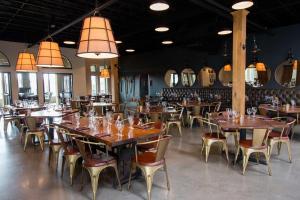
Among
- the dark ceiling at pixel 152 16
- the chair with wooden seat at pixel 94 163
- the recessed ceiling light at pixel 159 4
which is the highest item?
the dark ceiling at pixel 152 16

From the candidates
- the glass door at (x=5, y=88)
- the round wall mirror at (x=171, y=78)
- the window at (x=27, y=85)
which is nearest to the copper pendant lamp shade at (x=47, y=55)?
the glass door at (x=5, y=88)

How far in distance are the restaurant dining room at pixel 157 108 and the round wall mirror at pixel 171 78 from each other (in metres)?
0.07

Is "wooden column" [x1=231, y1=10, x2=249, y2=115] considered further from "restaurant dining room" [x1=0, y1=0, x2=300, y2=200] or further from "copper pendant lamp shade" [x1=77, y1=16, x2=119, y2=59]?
"copper pendant lamp shade" [x1=77, y1=16, x2=119, y2=59]

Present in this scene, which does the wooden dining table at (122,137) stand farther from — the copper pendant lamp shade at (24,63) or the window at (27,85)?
the window at (27,85)

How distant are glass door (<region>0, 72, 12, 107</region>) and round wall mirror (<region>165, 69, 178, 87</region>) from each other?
773cm

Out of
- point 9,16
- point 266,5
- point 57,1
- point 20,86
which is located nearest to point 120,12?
point 57,1

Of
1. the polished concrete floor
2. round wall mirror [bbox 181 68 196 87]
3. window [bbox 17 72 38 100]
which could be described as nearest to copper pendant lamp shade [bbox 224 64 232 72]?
round wall mirror [bbox 181 68 196 87]

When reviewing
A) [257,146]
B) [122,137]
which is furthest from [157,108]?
[122,137]

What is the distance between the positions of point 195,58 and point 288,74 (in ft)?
13.2

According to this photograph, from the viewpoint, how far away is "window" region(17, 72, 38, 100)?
37.1 ft

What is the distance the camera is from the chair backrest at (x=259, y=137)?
12.3ft

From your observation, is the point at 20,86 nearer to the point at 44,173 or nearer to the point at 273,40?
the point at 44,173

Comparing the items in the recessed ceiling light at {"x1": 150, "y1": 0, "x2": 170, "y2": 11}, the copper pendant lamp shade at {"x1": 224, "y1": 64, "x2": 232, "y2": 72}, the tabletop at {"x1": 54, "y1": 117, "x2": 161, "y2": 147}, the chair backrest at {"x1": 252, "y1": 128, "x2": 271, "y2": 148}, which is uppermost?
the recessed ceiling light at {"x1": 150, "y1": 0, "x2": 170, "y2": 11}

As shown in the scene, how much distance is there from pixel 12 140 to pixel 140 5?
5.28 metres
